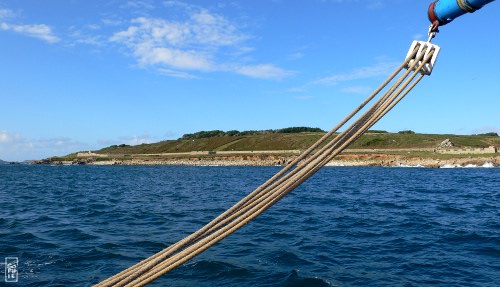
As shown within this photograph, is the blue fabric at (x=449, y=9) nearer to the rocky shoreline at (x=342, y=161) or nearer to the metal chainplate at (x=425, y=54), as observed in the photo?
the metal chainplate at (x=425, y=54)

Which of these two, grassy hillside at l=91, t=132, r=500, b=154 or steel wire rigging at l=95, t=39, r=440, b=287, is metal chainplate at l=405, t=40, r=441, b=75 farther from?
grassy hillside at l=91, t=132, r=500, b=154

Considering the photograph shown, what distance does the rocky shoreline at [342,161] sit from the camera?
79500mm

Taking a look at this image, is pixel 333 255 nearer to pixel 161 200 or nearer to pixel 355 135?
pixel 355 135

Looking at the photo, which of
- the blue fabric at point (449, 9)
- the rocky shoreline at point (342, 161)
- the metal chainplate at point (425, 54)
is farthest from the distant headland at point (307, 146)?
the blue fabric at point (449, 9)

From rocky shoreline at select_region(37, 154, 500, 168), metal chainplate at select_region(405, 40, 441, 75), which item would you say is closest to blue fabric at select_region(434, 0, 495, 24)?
metal chainplate at select_region(405, 40, 441, 75)

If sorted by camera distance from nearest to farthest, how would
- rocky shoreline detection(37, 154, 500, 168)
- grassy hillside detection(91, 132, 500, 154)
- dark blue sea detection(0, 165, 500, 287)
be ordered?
dark blue sea detection(0, 165, 500, 287)
rocky shoreline detection(37, 154, 500, 168)
grassy hillside detection(91, 132, 500, 154)

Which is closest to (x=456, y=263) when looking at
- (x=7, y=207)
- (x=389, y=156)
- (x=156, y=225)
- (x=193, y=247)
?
(x=193, y=247)

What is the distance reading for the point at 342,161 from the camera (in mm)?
99250

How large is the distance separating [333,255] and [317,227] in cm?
528

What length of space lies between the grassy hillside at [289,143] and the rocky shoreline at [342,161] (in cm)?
2779

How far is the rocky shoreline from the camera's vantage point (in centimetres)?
7950

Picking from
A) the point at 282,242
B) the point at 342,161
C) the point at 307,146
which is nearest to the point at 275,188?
the point at 282,242

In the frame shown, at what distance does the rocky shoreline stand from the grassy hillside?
2779 centimetres

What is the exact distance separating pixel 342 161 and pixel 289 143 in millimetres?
55251
